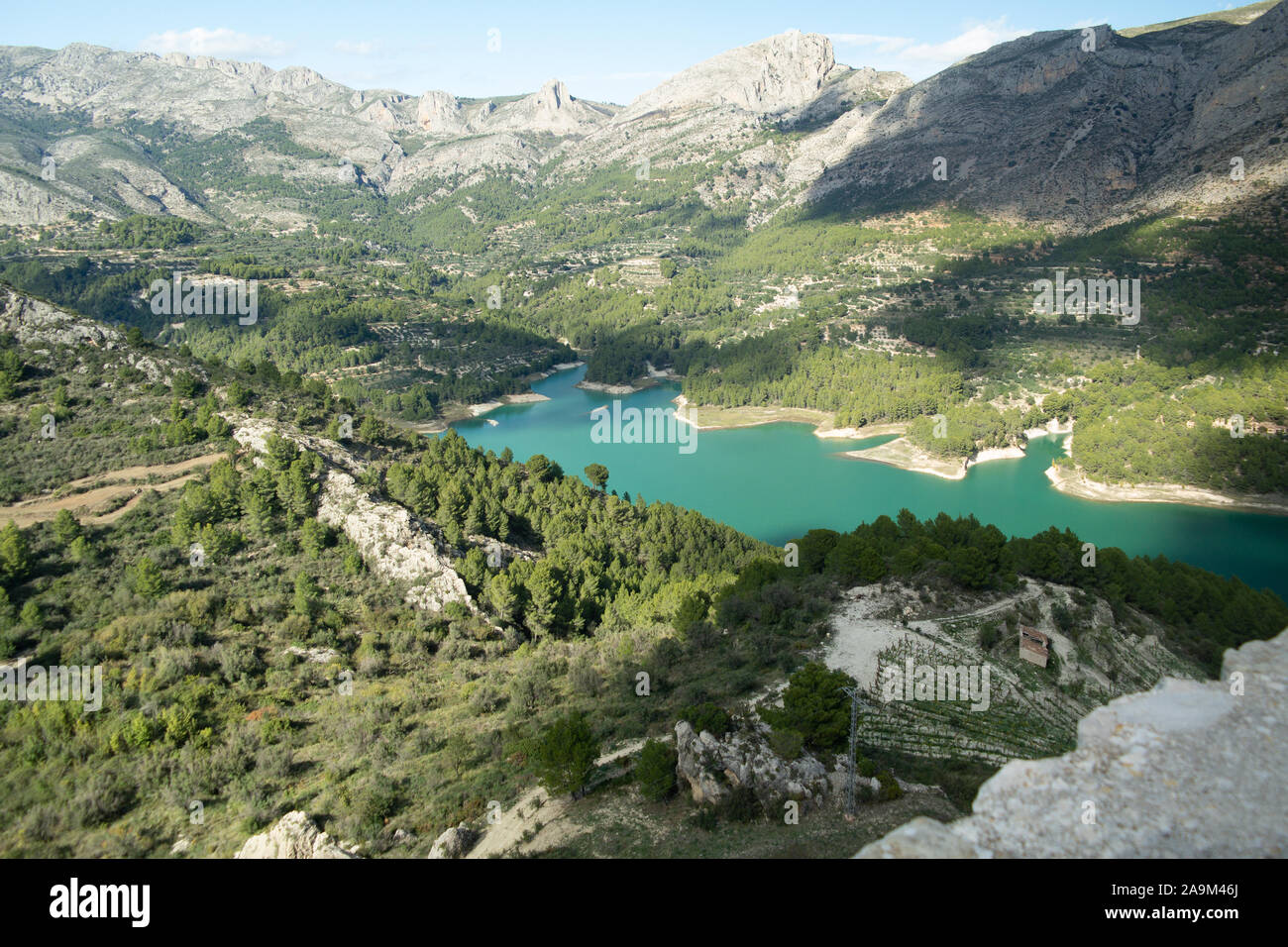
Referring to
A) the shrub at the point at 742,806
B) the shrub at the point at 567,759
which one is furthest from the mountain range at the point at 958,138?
the shrub at the point at 567,759

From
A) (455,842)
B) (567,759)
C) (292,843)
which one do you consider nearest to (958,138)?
(567,759)

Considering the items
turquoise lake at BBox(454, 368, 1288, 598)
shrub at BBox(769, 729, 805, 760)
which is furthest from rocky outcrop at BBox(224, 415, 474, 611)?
turquoise lake at BBox(454, 368, 1288, 598)

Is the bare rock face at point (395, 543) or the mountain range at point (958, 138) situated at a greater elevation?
the mountain range at point (958, 138)

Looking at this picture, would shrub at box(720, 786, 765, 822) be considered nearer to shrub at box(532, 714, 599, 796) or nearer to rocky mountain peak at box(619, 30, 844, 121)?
shrub at box(532, 714, 599, 796)

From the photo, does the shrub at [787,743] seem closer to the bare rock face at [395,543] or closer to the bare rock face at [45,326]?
the bare rock face at [395,543]

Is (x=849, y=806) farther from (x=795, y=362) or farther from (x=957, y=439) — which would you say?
(x=795, y=362)

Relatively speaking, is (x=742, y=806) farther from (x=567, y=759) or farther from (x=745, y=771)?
(x=567, y=759)

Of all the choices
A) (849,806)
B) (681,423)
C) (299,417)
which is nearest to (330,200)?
(681,423)
